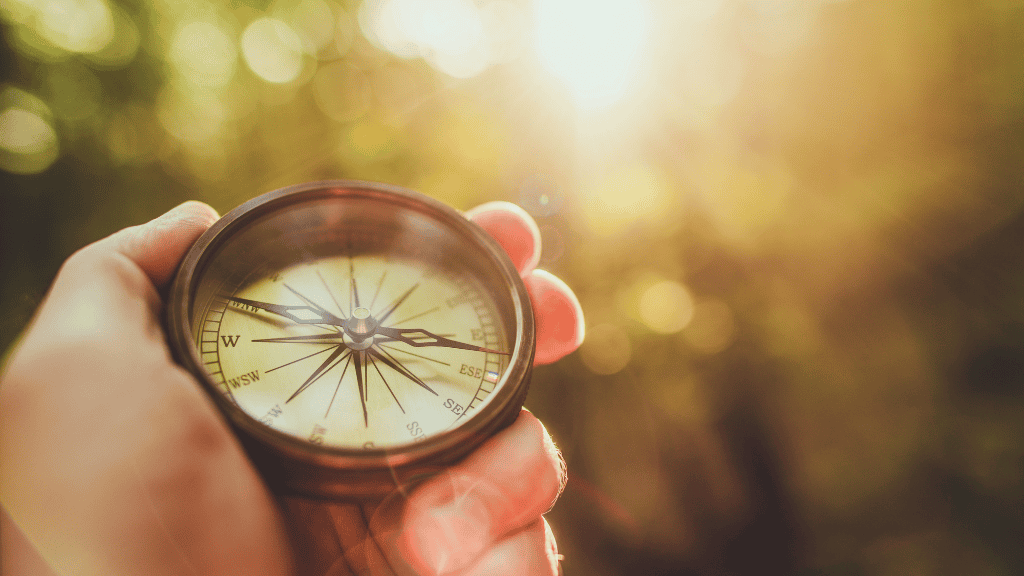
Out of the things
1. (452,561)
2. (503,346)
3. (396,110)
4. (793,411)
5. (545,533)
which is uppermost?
(396,110)

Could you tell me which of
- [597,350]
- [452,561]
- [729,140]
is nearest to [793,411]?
[597,350]

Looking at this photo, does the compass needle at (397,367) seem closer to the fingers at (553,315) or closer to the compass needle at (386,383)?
the compass needle at (386,383)

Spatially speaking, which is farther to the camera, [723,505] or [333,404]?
[723,505]

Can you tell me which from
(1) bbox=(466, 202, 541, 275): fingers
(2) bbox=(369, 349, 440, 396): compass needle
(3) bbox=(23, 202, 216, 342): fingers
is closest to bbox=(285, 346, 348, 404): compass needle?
(2) bbox=(369, 349, 440, 396): compass needle

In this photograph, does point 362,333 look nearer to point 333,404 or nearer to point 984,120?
point 333,404

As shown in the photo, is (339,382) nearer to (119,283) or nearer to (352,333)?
(352,333)

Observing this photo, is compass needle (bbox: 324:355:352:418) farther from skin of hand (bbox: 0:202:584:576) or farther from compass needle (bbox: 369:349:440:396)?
skin of hand (bbox: 0:202:584:576)
